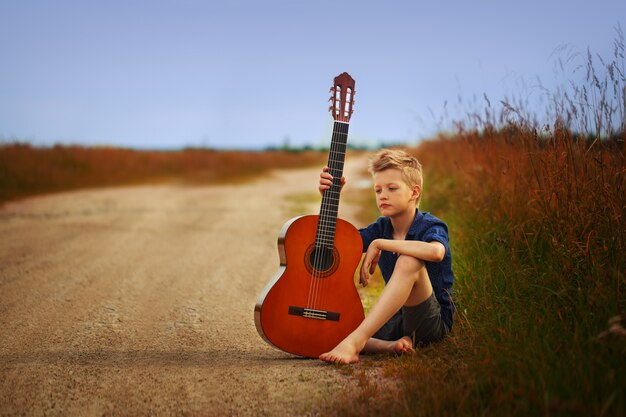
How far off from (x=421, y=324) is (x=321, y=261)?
2.25ft

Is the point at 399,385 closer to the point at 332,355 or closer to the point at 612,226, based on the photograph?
the point at 332,355

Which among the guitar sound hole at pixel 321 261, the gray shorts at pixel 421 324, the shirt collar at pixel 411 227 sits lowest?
the gray shorts at pixel 421 324

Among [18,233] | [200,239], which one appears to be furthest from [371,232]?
[18,233]

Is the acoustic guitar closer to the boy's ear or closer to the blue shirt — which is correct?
the blue shirt

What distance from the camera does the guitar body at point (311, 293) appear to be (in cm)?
353

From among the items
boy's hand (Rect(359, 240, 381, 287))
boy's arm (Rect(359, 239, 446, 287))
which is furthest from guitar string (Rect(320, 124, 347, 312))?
boy's arm (Rect(359, 239, 446, 287))

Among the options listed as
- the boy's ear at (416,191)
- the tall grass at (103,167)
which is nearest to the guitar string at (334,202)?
the boy's ear at (416,191)

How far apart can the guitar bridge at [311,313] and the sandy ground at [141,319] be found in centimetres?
27

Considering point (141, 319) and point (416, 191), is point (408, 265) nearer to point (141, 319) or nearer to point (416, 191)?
point (416, 191)

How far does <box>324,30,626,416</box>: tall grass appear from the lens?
2.52 metres

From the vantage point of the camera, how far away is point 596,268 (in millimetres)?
3156

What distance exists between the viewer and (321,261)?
3.57 metres

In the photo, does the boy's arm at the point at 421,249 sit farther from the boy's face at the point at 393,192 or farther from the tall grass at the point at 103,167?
the tall grass at the point at 103,167

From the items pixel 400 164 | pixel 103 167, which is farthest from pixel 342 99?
pixel 103 167
